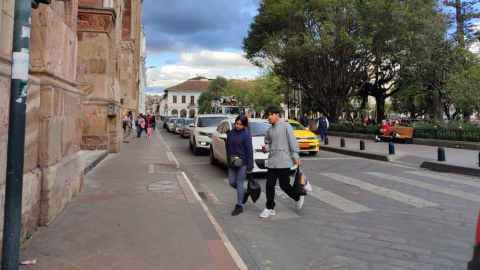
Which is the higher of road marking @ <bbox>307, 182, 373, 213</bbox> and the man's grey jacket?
the man's grey jacket

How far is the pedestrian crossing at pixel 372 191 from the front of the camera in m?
5.97

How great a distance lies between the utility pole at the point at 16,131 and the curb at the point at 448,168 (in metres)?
10.3

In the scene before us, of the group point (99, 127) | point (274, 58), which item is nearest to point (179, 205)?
point (99, 127)

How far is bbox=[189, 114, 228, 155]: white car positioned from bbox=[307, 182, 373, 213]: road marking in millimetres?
7684

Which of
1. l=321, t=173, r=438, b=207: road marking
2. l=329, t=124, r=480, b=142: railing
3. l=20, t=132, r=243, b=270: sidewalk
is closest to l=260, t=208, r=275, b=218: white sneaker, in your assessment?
l=20, t=132, r=243, b=270: sidewalk

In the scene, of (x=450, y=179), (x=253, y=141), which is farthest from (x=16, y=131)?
(x=450, y=179)

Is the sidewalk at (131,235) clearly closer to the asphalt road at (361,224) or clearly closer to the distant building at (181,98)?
the asphalt road at (361,224)

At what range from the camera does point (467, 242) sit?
424cm

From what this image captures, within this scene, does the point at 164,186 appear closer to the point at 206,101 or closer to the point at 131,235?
the point at 131,235

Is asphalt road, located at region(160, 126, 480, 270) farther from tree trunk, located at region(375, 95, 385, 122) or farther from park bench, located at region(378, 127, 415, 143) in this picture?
tree trunk, located at region(375, 95, 385, 122)

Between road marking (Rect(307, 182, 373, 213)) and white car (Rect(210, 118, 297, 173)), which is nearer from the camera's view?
road marking (Rect(307, 182, 373, 213))

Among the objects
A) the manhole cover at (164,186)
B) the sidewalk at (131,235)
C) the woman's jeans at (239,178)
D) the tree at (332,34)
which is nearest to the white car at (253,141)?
the manhole cover at (164,186)

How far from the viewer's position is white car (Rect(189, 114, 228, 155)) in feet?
47.9

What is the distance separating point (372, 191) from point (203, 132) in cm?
876
